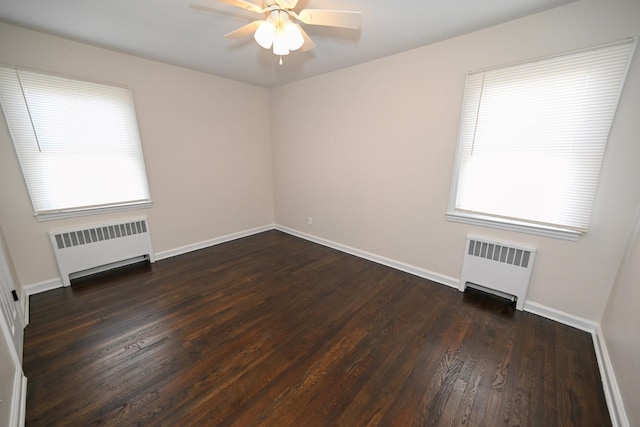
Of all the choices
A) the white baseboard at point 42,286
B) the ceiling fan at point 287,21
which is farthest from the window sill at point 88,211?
the ceiling fan at point 287,21

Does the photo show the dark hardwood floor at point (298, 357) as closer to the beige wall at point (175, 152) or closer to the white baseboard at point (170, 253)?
the white baseboard at point (170, 253)

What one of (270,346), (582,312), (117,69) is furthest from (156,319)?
(582,312)

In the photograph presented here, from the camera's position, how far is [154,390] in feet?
4.95

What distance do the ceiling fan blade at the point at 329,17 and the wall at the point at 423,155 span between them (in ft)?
4.16

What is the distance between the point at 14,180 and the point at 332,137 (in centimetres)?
339

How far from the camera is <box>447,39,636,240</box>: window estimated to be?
1773 mm

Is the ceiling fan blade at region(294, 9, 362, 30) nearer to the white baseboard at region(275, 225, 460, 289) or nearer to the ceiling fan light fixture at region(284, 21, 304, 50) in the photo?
the ceiling fan light fixture at region(284, 21, 304, 50)

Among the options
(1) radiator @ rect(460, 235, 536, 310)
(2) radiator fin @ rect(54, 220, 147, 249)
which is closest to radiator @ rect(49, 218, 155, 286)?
(2) radiator fin @ rect(54, 220, 147, 249)

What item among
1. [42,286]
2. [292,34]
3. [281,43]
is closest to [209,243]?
[42,286]

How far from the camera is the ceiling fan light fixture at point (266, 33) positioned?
1610mm

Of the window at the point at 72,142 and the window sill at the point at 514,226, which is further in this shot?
the window at the point at 72,142

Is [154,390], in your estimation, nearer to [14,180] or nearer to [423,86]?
[14,180]

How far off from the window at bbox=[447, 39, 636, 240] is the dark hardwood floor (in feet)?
3.08

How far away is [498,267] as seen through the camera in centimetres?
234
